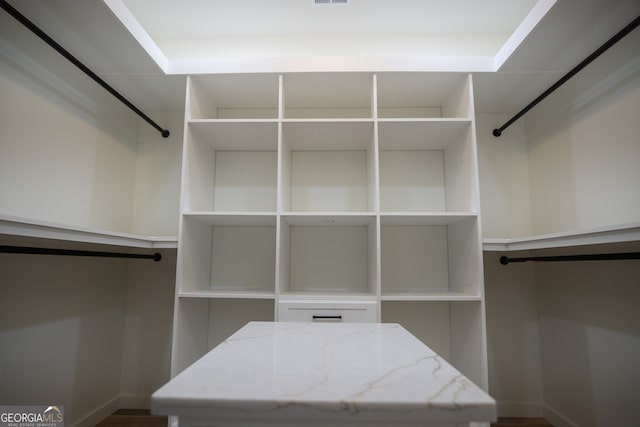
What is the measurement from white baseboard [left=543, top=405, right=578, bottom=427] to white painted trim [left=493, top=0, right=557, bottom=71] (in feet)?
6.63

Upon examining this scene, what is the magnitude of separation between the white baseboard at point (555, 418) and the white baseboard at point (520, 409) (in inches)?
1.5

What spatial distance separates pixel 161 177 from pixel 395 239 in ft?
5.57

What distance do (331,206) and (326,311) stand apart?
2.60 ft

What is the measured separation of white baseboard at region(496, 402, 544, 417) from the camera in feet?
6.68

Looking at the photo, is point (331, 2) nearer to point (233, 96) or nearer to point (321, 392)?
point (233, 96)

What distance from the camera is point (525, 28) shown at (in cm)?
151

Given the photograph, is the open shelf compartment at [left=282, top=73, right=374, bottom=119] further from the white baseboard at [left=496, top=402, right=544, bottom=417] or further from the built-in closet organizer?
the white baseboard at [left=496, top=402, right=544, bottom=417]

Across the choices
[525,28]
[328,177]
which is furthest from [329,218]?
[525,28]

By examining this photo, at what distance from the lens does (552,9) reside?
4.40 feet

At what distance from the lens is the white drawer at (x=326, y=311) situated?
1658mm

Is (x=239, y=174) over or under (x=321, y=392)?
over

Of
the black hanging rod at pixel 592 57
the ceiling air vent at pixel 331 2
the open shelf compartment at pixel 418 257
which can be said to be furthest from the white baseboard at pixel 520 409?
the ceiling air vent at pixel 331 2

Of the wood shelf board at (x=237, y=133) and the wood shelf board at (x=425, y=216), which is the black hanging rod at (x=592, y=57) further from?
the wood shelf board at (x=237, y=133)

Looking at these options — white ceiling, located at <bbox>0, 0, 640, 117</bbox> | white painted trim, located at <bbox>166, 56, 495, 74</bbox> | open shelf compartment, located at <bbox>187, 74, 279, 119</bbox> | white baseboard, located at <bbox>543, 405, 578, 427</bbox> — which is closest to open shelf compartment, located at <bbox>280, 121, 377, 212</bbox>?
open shelf compartment, located at <bbox>187, 74, 279, 119</bbox>
